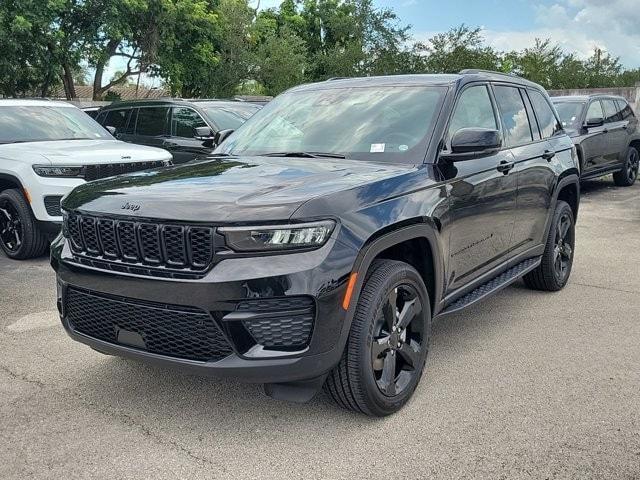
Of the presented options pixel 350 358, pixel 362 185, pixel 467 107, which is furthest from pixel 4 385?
pixel 467 107

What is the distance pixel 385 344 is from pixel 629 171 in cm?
1172

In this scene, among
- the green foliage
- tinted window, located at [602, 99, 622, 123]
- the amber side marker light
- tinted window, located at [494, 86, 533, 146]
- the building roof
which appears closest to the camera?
the amber side marker light

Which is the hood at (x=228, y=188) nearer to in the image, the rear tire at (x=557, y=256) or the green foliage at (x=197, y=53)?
the rear tire at (x=557, y=256)

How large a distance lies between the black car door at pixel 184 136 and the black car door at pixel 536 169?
16.4 feet

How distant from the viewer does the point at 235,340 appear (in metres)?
2.79

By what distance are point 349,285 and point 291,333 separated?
13.2 inches

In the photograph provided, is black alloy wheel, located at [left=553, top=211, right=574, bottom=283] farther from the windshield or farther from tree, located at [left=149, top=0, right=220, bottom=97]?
tree, located at [left=149, top=0, right=220, bottom=97]

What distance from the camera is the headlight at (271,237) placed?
A: 2771 mm

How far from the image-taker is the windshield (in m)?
3.86

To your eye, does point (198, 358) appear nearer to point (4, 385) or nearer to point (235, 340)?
point (235, 340)

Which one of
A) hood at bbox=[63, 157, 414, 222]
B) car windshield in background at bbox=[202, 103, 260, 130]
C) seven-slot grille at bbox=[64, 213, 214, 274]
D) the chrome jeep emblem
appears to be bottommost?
seven-slot grille at bbox=[64, 213, 214, 274]

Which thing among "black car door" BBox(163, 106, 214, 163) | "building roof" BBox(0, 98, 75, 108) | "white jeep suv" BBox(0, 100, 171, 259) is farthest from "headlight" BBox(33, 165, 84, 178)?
"black car door" BBox(163, 106, 214, 163)

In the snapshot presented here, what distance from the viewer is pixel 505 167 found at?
14.5ft

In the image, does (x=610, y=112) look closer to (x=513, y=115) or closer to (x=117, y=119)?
(x=513, y=115)
